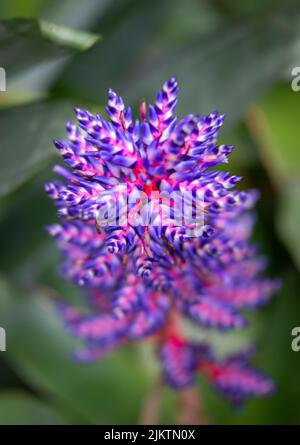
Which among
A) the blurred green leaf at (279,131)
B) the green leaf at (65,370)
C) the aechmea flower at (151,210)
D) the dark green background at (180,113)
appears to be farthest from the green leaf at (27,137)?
the blurred green leaf at (279,131)

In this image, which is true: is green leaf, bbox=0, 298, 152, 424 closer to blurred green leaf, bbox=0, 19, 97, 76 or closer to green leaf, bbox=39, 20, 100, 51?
blurred green leaf, bbox=0, 19, 97, 76

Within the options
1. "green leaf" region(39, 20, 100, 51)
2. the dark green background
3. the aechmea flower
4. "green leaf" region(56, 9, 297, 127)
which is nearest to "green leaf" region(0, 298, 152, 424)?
the dark green background

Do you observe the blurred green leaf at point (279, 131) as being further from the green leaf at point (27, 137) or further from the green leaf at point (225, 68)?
the green leaf at point (27, 137)

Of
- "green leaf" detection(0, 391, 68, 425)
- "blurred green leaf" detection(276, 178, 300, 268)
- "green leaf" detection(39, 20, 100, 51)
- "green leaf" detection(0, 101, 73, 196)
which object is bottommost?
"green leaf" detection(0, 391, 68, 425)

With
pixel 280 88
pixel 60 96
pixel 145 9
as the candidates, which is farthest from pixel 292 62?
pixel 60 96

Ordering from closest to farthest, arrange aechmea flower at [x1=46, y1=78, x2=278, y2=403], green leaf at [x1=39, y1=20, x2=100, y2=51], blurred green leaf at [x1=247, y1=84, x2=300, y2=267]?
aechmea flower at [x1=46, y1=78, x2=278, y2=403] < green leaf at [x1=39, y1=20, x2=100, y2=51] < blurred green leaf at [x1=247, y1=84, x2=300, y2=267]

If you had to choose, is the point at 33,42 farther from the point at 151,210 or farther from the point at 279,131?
the point at 279,131

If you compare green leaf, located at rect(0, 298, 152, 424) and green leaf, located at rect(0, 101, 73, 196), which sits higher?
green leaf, located at rect(0, 101, 73, 196)
